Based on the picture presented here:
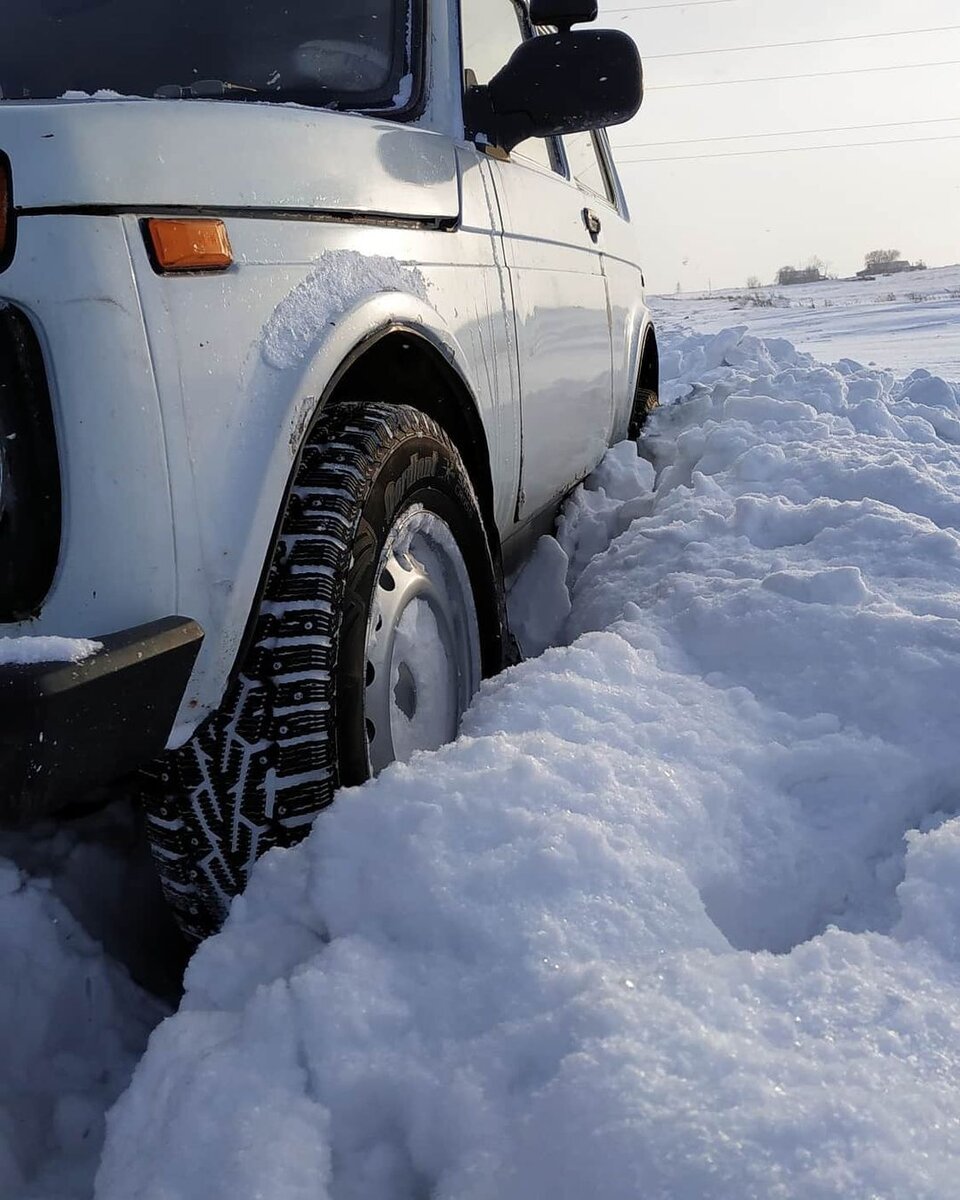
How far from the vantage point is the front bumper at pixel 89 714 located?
1.11 m

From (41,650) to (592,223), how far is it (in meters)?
2.77

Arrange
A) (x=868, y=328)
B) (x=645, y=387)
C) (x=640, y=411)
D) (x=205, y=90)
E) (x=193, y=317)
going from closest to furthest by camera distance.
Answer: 1. (x=193, y=317)
2. (x=205, y=90)
3. (x=640, y=411)
4. (x=645, y=387)
5. (x=868, y=328)

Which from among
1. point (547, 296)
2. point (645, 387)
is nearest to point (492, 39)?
point (547, 296)

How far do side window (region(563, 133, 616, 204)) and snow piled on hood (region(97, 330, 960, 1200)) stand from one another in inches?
82.0

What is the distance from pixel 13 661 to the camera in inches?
44.3

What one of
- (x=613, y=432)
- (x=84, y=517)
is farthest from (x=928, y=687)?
(x=613, y=432)

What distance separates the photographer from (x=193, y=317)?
4.31ft

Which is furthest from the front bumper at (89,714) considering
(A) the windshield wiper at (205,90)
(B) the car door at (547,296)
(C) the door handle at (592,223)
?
(C) the door handle at (592,223)

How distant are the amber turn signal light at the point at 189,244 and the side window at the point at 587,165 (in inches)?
92.4

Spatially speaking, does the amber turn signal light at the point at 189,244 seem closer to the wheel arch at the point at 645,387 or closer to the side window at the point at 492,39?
the side window at the point at 492,39

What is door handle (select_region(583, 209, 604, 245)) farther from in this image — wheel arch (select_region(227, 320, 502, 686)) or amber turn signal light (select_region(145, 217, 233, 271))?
amber turn signal light (select_region(145, 217, 233, 271))

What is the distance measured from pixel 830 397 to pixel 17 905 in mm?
4104

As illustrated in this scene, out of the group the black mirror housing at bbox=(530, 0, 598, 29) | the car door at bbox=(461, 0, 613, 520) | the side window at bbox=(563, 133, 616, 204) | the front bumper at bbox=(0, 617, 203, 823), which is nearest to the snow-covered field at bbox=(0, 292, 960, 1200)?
the front bumper at bbox=(0, 617, 203, 823)

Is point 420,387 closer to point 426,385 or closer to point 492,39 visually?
point 426,385
